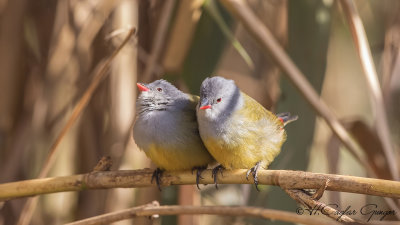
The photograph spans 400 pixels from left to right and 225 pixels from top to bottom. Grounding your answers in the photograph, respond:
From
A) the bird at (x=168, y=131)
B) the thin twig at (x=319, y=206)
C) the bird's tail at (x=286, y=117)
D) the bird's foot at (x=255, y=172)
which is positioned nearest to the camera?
the thin twig at (x=319, y=206)

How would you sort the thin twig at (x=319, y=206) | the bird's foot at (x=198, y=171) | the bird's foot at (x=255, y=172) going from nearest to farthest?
the thin twig at (x=319, y=206) → the bird's foot at (x=255, y=172) → the bird's foot at (x=198, y=171)

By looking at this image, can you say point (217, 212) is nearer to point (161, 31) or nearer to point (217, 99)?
point (217, 99)

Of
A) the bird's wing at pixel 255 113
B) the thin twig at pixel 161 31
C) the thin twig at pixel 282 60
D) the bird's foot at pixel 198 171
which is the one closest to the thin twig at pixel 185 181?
the bird's foot at pixel 198 171

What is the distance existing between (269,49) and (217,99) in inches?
11.6

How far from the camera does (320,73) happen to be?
2.41 m

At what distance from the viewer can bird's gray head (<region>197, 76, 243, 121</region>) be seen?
6.65 feet

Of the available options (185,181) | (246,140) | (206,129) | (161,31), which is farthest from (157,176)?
(161,31)

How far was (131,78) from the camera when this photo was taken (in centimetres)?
270

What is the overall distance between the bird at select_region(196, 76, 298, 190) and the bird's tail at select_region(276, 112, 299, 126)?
0.20m

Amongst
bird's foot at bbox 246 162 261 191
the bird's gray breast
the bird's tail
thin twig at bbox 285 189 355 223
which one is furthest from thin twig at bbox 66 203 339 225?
the bird's tail

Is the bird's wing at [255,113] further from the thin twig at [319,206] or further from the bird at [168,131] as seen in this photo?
the thin twig at [319,206]

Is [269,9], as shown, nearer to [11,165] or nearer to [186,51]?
[186,51]

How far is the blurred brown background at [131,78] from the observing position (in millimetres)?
2414

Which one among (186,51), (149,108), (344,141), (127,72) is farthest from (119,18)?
(344,141)
